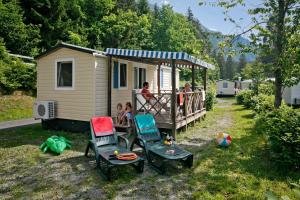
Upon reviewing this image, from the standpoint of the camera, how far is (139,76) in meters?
12.7

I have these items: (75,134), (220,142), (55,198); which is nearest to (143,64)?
(75,134)

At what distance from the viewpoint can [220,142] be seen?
7672 mm

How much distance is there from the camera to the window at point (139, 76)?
1223cm

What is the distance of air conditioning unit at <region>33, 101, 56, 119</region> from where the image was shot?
32.6 ft

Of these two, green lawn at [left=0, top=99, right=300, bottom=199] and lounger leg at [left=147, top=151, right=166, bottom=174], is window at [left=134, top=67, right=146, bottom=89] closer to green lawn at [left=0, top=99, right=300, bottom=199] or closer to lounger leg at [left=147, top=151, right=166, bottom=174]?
green lawn at [left=0, top=99, right=300, bottom=199]

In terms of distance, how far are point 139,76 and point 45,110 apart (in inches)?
188

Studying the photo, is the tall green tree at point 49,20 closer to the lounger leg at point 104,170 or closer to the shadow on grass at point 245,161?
the lounger leg at point 104,170

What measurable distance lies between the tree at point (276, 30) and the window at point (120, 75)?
4.17 m

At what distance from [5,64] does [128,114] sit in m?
10.7

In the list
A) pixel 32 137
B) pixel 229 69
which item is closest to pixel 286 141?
pixel 32 137

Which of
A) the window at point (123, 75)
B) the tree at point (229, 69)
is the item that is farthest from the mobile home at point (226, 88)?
the tree at point (229, 69)

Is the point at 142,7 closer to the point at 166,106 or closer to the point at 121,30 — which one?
the point at 121,30

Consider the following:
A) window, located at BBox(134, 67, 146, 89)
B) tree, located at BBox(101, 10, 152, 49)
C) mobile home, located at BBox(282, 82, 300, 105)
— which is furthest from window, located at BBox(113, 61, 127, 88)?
tree, located at BBox(101, 10, 152, 49)

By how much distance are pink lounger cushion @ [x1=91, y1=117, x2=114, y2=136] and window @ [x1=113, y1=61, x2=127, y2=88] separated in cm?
373
